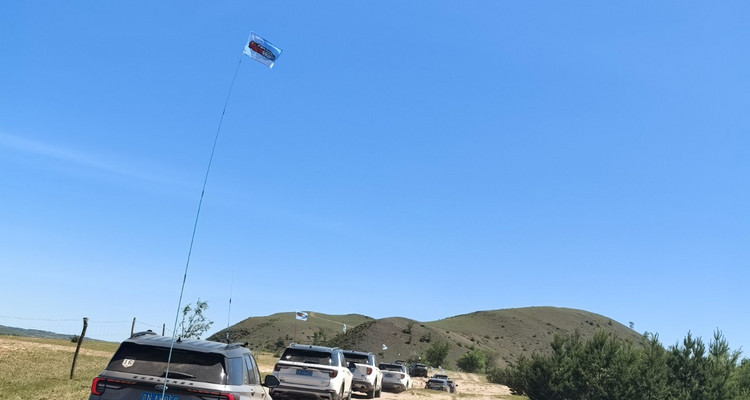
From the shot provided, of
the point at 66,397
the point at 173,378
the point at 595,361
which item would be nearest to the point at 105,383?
the point at 173,378

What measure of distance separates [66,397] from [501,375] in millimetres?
71192

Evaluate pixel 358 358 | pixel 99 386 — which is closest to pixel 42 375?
pixel 358 358

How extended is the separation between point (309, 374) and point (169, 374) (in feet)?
34.7

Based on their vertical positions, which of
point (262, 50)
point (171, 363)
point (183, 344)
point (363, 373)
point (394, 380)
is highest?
point (262, 50)

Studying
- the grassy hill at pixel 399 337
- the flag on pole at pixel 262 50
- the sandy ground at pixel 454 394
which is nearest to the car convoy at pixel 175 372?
the flag on pole at pixel 262 50

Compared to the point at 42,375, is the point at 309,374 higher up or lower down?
higher up

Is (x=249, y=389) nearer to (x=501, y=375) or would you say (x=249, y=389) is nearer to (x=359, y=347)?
(x=501, y=375)

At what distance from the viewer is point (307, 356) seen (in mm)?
18859

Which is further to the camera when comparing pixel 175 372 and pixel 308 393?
pixel 308 393

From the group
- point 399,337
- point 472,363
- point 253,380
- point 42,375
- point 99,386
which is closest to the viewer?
point 99,386

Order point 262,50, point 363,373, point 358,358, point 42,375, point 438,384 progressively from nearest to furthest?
point 262,50 → point 42,375 → point 363,373 → point 358,358 → point 438,384

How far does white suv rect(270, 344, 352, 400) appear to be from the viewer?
18.2 metres

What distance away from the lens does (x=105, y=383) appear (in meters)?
8.08

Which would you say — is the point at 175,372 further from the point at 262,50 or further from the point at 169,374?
the point at 262,50
